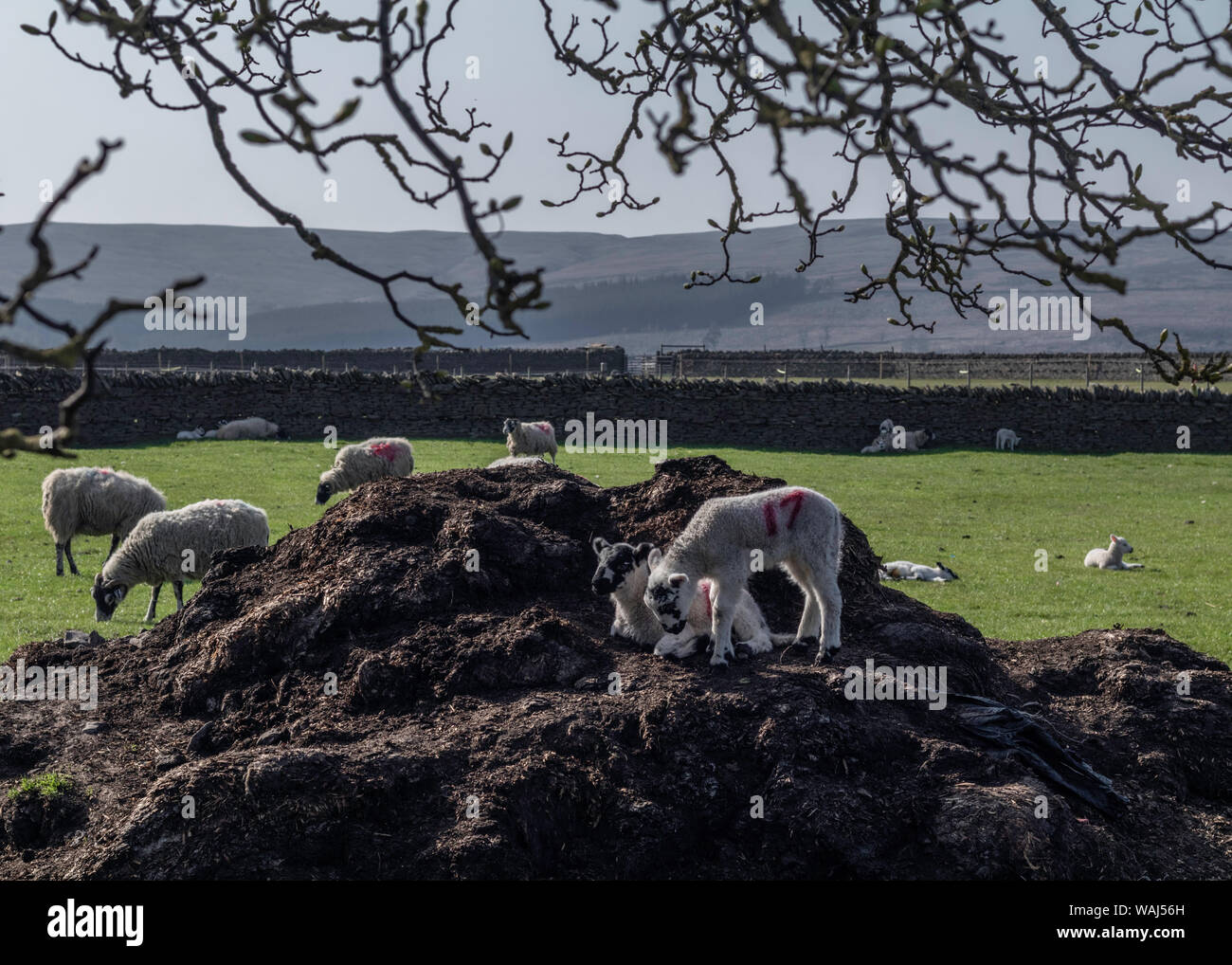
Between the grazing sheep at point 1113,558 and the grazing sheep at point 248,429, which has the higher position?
the grazing sheep at point 248,429

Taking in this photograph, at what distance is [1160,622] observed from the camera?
12.9 m

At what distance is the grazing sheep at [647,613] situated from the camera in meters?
7.02

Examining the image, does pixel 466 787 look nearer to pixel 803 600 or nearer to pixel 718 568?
pixel 718 568

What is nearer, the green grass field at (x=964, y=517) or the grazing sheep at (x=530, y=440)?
the green grass field at (x=964, y=517)

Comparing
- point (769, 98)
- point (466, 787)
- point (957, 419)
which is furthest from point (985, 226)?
point (957, 419)

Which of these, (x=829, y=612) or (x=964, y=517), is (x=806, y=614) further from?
(x=964, y=517)

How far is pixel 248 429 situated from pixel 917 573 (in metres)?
26.2

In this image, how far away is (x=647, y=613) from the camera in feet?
24.3

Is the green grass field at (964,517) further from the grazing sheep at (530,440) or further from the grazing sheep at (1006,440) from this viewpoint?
the grazing sheep at (1006,440)

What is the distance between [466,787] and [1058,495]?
22614 millimetres

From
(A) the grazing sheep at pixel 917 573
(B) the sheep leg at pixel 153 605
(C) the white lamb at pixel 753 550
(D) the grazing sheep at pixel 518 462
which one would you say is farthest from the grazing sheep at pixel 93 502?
(A) the grazing sheep at pixel 917 573

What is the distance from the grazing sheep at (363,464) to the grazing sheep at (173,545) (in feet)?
29.7

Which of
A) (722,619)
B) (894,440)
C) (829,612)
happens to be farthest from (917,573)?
(894,440)
